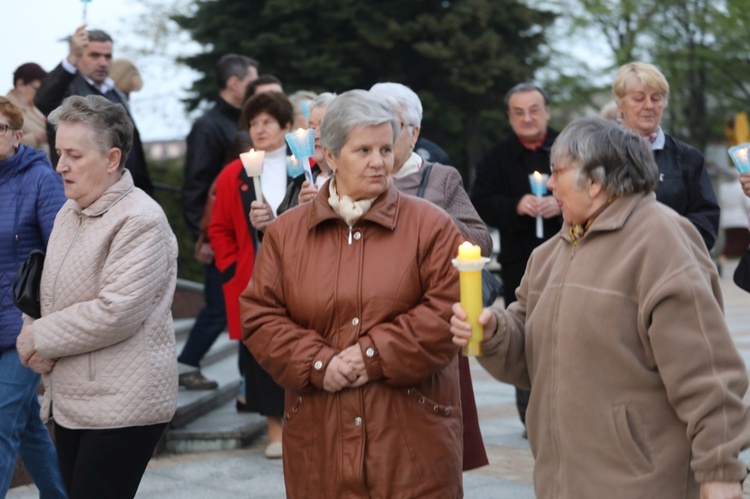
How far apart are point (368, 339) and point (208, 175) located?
545 cm

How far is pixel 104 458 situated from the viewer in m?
4.55

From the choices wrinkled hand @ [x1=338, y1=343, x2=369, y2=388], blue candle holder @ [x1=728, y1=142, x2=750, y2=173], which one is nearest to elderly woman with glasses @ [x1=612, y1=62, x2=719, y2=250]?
blue candle holder @ [x1=728, y1=142, x2=750, y2=173]

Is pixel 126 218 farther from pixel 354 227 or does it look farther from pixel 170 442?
pixel 170 442

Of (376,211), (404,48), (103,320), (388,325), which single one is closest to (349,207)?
(376,211)

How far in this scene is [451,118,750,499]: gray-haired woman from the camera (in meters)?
3.59

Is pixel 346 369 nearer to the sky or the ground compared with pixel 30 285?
nearer to the ground

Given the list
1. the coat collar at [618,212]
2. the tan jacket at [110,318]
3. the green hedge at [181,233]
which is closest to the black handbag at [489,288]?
the coat collar at [618,212]

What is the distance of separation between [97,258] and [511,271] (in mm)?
3892

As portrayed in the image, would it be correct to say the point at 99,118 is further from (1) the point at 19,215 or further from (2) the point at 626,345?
(2) the point at 626,345

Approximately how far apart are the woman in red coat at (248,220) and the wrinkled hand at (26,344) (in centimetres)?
276

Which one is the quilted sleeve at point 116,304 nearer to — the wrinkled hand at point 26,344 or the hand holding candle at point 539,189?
the wrinkled hand at point 26,344

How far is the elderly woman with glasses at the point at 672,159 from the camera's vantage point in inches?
255

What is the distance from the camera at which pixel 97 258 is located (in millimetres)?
4613

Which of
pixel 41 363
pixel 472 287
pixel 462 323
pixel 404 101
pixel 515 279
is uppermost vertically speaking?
pixel 404 101
